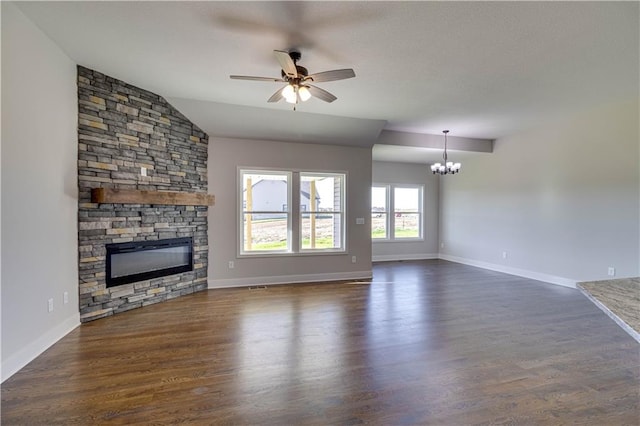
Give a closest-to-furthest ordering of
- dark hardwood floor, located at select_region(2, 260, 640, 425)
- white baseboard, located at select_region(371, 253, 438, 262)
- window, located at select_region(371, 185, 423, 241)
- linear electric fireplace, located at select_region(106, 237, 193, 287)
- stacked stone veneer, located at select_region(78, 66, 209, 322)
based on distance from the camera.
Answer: dark hardwood floor, located at select_region(2, 260, 640, 425)
stacked stone veneer, located at select_region(78, 66, 209, 322)
linear electric fireplace, located at select_region(106, 237, 193, 287)
white baseboard, located at select_region(371, 253, 438, 262)
window, located at select_region(371, 185, 423, 241)

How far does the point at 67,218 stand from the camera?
3393 mm

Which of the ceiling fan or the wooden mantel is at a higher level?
the ceiling fan

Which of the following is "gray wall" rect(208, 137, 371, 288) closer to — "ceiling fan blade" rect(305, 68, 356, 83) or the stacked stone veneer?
the stacked stone veneer

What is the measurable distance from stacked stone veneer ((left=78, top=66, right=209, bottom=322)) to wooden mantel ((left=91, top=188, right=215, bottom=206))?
6.0 inches

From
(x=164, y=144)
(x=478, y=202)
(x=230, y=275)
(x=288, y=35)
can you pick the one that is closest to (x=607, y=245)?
(x=478, y=202)

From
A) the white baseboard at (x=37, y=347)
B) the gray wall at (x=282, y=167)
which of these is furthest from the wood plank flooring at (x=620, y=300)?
the gray wall at (x=282, y=167)

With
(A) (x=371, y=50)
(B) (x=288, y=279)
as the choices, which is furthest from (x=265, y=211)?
(A) (x=371, y=50)

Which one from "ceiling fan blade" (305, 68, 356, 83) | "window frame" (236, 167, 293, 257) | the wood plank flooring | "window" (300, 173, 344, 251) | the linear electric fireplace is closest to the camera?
the wood plank flooring

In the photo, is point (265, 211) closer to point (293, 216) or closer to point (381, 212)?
point (293, 216)

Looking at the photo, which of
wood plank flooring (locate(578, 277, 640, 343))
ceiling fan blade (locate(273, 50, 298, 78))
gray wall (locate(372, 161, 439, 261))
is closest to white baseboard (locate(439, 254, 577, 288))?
gray wall (locate(372, 161, 439, 261))

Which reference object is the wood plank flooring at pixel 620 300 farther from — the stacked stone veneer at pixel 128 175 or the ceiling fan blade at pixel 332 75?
the stacked stone veneer at pixel 128 175

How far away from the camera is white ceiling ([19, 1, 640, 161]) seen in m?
2.51

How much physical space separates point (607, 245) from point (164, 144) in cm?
691

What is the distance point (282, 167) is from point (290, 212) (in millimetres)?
A: 846
